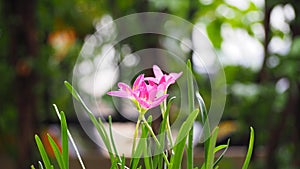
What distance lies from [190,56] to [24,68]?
41 centimetres

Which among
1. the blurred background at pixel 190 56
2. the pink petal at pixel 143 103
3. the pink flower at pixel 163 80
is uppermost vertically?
the pink flower at pixel 163 80

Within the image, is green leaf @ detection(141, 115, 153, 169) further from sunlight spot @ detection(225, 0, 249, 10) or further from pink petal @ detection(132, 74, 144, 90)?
sunlight spot @ detection(225, 0, 249, 10)

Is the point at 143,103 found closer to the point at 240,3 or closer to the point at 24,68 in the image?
the point at 24,68

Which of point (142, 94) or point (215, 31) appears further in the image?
point (215, 31)

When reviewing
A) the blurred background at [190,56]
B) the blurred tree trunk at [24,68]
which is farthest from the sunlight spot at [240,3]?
the blurred tree trunk at [24,68]

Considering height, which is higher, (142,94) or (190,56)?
(142,94)

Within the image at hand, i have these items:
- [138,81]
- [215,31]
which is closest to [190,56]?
[215,31]

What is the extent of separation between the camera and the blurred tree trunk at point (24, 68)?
4.43 ft

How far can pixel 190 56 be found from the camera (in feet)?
4.49

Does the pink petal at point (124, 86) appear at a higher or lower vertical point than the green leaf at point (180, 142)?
higher

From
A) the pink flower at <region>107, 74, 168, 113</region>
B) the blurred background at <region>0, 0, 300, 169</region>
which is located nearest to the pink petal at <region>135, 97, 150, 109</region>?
the pink flower at <region>107, 74, 168, 113</region>

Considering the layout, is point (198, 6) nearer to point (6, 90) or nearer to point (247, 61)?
point (247, 61)

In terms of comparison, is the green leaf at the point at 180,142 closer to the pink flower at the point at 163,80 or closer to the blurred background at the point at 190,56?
the pink flower at the point at 163,80

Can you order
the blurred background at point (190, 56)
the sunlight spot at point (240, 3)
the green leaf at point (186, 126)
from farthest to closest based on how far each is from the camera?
the sunlight spot at point (240, 3)
the blurred background at point (190, 56)
the green leaf at point (186, 126)
